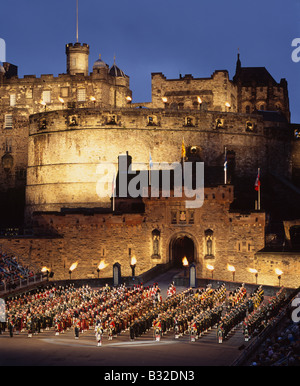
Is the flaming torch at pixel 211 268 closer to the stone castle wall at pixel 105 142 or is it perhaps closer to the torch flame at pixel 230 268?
the torch flame at pixel 230 268

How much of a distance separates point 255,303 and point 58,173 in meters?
24.0

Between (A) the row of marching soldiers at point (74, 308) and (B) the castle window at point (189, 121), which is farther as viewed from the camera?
(B) the castle window at point (189, 121)

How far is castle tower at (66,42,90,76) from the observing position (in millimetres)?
57406

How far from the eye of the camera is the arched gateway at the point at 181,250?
42.5 metres

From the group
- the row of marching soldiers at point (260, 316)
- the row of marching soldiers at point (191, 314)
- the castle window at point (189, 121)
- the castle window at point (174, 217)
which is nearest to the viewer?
the row of marching soldiers at point (260, 316)

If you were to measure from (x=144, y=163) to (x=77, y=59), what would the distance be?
14769 millimetres

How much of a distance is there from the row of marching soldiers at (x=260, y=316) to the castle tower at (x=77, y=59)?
33885mm

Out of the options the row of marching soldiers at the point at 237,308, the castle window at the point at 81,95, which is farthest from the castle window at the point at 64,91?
the row of marching soldiers at the point at 237,308

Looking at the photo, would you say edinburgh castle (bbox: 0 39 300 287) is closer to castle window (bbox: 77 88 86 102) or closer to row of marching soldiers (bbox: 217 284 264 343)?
castle window (bbox: 77 88 86 102)

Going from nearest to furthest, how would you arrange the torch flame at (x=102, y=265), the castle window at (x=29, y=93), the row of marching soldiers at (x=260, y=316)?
the row of marching soldiers at (x=260, y=316), the torch flame at (x=102, y=265), the castle window at (x=29, y=93)

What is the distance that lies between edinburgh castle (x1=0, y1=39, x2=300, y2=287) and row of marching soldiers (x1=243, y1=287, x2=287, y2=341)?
7.54 metres

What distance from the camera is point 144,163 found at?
4891cm

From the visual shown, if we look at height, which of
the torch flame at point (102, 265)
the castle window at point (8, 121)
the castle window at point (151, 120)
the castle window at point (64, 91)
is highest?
the castle window at point (64, 91)

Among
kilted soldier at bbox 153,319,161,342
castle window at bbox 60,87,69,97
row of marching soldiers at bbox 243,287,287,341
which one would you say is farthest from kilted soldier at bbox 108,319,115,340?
castle window at bbox 60,87,69,97
